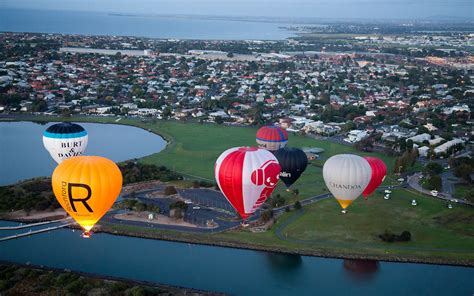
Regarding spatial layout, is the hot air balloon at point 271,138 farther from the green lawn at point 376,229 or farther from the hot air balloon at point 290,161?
the green lawn at point 376,229

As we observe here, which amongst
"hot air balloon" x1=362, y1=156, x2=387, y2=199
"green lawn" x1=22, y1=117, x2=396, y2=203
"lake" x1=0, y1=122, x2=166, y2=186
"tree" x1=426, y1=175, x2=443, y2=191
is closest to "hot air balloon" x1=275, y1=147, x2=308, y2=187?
"green lawn" x1=22, y1=117, x2=396, y2=203

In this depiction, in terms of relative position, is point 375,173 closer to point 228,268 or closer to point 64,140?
point 228,268

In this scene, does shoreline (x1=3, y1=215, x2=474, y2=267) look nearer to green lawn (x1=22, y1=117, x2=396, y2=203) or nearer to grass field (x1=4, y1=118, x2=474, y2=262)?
grass field (x1=4, y1=118, x2=474, y2=262)

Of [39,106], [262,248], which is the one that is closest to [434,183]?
[262,248]

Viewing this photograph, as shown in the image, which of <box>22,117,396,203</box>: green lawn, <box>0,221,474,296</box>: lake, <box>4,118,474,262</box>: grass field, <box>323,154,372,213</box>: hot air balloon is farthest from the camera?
<box>22,117,396,203</box>: green lawn

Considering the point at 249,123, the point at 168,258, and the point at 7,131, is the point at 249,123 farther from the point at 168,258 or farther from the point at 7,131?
the point at 168,258

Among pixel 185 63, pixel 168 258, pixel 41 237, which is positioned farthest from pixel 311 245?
pixel 185 63

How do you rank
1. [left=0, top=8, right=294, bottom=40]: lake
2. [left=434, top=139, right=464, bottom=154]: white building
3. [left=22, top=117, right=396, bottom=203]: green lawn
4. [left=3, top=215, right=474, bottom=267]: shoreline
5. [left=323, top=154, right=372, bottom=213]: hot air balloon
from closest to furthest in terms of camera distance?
[left=3, top=215, right=474, bottom=267]: shoreline
[left=323, top=154, right=372, bottom=213]: hot air balloon
[left=22, top=117, right=396, bottom=203]: green lawn
[left=434, top=139, right=464, bottom=154]: white building
[left=0, top=8, right=294, bottom=40]: lake

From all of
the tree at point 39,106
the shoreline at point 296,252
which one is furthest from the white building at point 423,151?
the tree at point 39,106
